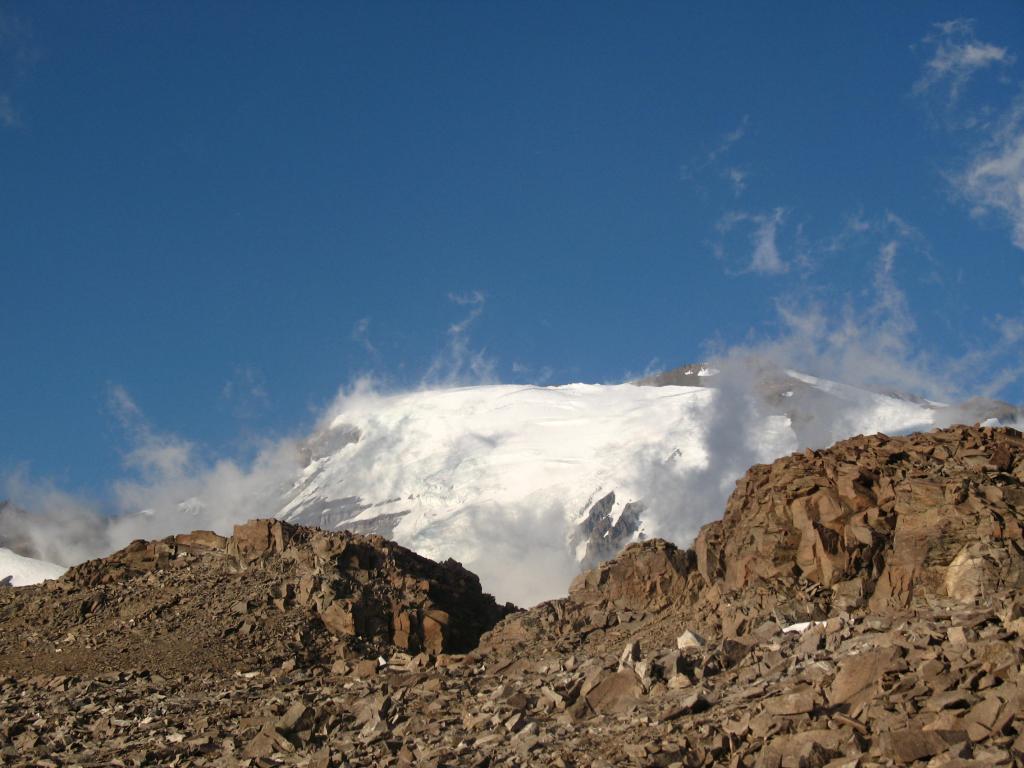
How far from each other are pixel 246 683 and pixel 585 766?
789 inches

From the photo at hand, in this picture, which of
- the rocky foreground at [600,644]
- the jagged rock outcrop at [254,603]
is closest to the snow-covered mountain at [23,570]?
the rocky foreground at [600,644]

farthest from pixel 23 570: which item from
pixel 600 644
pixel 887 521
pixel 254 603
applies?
pixel 887 521

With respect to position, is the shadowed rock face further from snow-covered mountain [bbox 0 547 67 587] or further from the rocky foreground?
snow-covered mountain [bbox 0 547 67 587]

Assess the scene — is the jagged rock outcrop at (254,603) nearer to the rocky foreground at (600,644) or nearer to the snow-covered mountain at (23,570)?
the rocky foreground at (600,644)

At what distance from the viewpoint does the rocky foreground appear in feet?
81.8

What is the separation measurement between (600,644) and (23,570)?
5615 centimetres

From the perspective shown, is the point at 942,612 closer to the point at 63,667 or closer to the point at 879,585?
the point at 879,585

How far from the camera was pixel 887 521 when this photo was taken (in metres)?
39.6

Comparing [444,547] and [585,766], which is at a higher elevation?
[444,547]

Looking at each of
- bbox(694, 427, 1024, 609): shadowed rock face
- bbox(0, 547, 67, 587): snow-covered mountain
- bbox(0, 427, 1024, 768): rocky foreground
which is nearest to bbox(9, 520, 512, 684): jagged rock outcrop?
bbox(0, 427, 1024, 768): rocky foreground

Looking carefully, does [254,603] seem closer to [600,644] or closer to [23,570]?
[600,644]

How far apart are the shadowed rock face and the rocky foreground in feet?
0.29

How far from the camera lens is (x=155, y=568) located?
2178 inches

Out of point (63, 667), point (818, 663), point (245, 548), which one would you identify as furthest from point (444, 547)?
point (818, 663)
